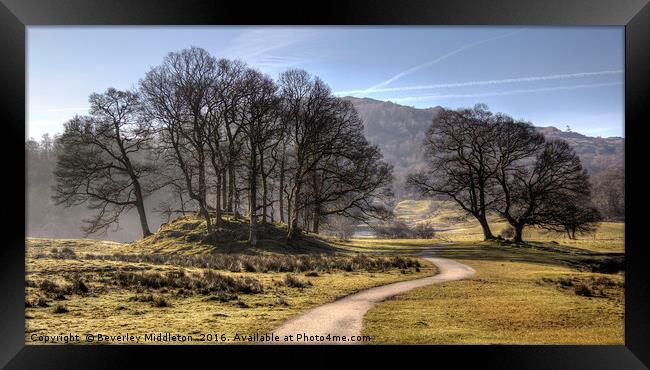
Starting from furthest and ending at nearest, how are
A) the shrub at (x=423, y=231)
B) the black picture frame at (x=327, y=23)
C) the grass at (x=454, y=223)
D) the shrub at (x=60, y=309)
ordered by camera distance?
1. the shrub at (x=423, y=231)
2. the grass at (x=454, y=223)
3. the shrub at (x=60, y=309)
4. the black picture frame at (x=327, y=23)

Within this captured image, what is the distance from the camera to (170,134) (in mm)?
8008

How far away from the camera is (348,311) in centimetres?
710

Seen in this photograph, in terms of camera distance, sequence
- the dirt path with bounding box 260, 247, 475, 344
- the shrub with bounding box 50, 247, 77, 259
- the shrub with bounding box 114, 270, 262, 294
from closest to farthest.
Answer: the dirt path with bounding box 260, 247, 475, 344 < the shrub with bounding box 50, 247, 77, 259 < the shrub with bounding box 114, 270, 262, 294

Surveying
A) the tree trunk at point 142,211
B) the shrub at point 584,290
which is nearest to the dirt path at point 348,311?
the shrub at point 584,290

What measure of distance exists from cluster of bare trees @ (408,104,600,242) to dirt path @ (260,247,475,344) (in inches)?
45.6

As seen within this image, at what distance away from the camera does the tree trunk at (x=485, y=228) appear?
8156 mm

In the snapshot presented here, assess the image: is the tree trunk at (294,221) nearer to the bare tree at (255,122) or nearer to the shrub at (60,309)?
the bare tree at (255,122)

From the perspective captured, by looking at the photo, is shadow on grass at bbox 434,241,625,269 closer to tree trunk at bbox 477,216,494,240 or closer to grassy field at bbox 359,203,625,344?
grassy field at bbox 359,203,625,344

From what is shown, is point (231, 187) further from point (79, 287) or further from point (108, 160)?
point (79, 287)

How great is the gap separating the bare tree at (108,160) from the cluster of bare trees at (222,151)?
0.06ft

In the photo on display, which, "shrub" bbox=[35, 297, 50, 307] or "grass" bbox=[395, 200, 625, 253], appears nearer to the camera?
"shrub" bbox=[35, 297, 50, 307]

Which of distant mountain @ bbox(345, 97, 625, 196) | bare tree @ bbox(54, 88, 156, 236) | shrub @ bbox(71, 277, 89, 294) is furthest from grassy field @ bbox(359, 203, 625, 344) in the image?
shrub @ bbox(71, 277, 89, 294)

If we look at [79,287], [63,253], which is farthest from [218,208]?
[63,253]

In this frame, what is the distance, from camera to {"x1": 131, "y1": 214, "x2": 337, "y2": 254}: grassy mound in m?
7.97
